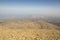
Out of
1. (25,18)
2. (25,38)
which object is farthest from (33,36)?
(25,18)

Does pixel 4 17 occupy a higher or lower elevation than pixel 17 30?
higher

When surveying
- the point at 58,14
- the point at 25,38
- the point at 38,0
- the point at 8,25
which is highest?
the point at 38,0

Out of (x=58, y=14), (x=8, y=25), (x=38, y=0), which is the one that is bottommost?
(x=8, y=25)

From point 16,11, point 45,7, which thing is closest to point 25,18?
point 16,11

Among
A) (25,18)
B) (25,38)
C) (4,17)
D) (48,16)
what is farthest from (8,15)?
(48,16)

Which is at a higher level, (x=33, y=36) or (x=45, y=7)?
(x=45, y=7)

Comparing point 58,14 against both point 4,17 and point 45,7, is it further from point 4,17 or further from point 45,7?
point 4,17

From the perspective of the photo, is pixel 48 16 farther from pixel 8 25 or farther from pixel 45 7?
pixel 8 25
